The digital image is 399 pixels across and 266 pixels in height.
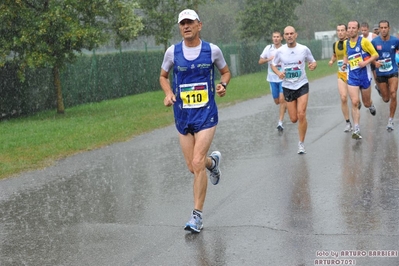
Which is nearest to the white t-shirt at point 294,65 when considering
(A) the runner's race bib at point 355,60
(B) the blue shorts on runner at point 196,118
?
(A) the runner's race bib at point 355,60

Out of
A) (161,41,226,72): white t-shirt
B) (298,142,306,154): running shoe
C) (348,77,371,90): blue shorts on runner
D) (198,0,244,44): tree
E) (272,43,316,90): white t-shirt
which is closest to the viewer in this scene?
(161,41,226,72): white t-shirt

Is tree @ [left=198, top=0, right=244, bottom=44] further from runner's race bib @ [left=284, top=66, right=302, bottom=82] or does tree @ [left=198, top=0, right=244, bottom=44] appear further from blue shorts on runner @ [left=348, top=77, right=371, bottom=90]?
runner's race bib @ [left=284, top=66, right=302, bottom=82]

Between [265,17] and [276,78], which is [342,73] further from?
[265,17]

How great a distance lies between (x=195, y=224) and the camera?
705cm

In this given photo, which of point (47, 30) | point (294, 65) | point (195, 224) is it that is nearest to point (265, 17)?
point (47, 30)

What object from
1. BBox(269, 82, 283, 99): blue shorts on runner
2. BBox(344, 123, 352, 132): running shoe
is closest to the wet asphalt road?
BBox(344, 123, 352, 132): running shoe

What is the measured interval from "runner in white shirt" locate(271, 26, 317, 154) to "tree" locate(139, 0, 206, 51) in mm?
18205

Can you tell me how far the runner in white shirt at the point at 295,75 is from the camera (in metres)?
11.9

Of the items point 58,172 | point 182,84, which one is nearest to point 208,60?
point 182,84

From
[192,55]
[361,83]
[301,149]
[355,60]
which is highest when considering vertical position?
[192,55]

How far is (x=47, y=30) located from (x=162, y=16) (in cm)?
1116

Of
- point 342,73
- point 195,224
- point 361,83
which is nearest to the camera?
point 195,224

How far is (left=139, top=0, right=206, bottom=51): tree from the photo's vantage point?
98.8 ft

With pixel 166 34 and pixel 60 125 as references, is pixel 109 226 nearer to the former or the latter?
pixel 60 125
